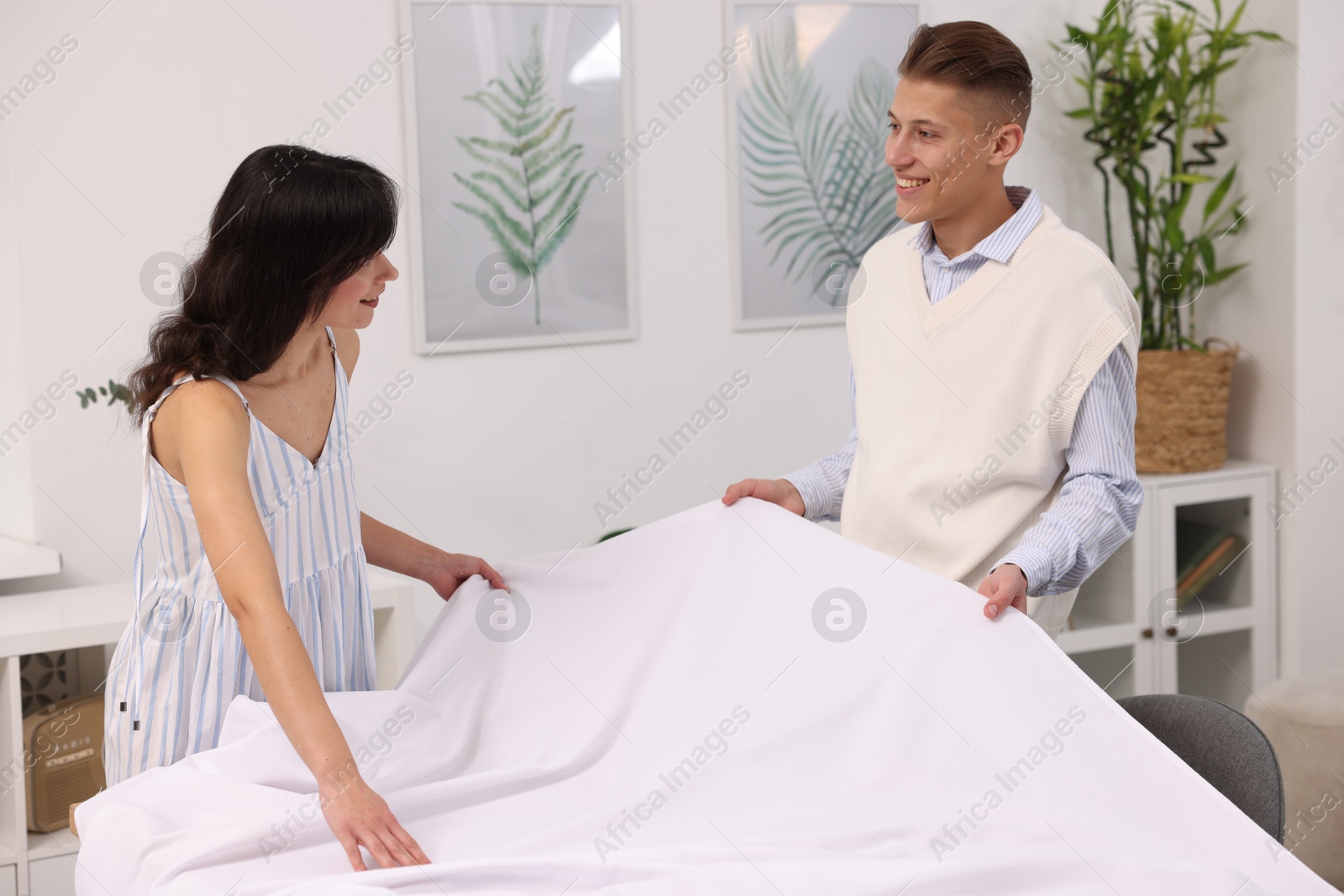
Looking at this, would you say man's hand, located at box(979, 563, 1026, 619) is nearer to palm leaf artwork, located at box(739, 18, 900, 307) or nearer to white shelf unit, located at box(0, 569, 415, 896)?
white shelf unit, located at box(0, 569, 415, 896)

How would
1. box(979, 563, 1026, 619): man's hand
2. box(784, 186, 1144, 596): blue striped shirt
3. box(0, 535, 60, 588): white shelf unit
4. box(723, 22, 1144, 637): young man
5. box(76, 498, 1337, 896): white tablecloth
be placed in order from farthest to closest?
box(0, 535, 60, 588): white shelf unit
box(723, 22, 1144, 637): young man
box(784, 186, 1144, 596): blue striped shirt
box(979, 563, 1026, 619): man's hand
box(76, 498, 1337, 896): white tablecloth

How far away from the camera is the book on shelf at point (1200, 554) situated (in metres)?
3.32

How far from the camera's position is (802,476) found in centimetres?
196

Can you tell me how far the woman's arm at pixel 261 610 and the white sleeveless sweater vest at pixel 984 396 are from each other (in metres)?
0.88

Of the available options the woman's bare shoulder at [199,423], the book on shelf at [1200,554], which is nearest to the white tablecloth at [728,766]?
the woman's bare shoulder at [199,423]

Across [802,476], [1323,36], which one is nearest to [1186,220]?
[1323,36]

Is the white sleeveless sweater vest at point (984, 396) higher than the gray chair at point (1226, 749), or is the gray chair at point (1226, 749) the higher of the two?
the white sleeveless sweater vest at point (984, 396)

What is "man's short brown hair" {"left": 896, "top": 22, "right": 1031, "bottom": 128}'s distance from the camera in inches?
66.5

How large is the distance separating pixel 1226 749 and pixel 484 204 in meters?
2.10

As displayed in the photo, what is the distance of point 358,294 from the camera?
1.47m

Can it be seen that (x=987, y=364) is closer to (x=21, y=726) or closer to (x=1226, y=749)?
(x=1226, y=749)

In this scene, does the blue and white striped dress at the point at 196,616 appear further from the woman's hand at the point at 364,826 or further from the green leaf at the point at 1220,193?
the green leaf at the point at 1220,193

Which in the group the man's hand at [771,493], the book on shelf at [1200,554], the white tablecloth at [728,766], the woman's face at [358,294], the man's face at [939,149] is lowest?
the book on shelf at [1200,554]

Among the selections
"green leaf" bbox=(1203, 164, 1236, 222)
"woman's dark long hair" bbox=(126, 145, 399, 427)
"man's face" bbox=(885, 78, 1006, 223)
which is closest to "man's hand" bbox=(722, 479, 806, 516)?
"man's face" bbox=(885, 78, 1006, 223)
